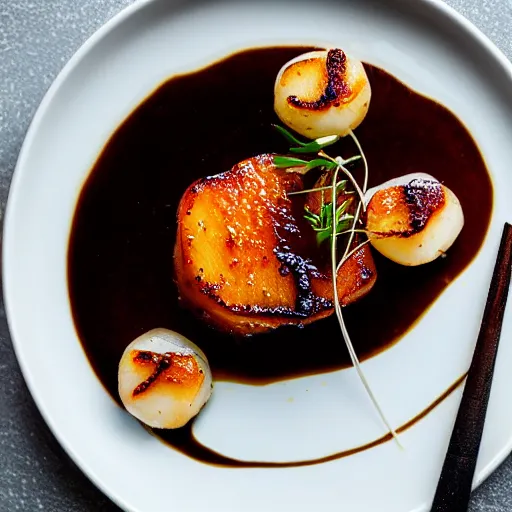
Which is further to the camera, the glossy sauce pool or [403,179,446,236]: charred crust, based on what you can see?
the glossy sauce pool

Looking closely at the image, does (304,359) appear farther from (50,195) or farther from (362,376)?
(50,195)

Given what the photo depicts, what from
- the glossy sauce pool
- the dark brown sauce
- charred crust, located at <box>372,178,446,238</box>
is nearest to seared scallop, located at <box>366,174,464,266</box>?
charred crust, located at <box>372,178,446,238</box>

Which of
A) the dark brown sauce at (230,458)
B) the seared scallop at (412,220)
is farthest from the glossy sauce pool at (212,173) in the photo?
the seared scallop at (412,220)

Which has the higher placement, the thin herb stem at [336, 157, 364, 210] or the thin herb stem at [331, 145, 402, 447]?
the thin herb stem at [336, 157, 364, 210]

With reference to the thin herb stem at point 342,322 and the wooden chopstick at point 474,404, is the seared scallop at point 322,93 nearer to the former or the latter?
the thin herb stem at point 342,322

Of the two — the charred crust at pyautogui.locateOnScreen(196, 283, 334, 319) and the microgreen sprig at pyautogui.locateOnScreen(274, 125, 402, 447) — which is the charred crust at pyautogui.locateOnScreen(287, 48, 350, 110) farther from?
the charred crust at pyautogui.locateOnScreen(196, 283, 334, 319)

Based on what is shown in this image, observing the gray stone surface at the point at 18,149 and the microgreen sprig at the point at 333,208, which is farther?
the gray stone surface at the point at 18,149
